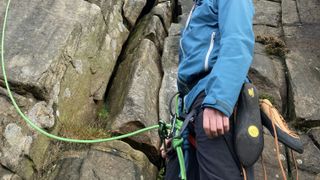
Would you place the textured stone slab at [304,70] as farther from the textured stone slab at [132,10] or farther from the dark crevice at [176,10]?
the textured stone slab at [132,10]

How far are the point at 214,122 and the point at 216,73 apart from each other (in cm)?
36

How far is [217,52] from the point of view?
11.3 ft

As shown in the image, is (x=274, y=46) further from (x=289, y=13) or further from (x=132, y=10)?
(x=132, y=10)

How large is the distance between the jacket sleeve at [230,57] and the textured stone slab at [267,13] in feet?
20.9

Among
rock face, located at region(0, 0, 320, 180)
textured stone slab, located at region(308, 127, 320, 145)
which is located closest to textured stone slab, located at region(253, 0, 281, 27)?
rock face, located at region(0, 0, 320, 180)

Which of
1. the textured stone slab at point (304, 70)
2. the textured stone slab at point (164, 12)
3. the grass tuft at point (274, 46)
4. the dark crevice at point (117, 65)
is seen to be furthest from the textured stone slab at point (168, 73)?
the textured stone slab at point (304, 70)

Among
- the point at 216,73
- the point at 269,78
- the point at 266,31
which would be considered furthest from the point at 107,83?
the point at 216,73

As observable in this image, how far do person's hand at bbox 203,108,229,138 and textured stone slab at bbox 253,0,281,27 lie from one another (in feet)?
22.3

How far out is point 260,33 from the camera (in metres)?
9.11

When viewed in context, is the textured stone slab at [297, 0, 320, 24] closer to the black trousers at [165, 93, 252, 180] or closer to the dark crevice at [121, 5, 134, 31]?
the dark crevice at [121, 5, 134, 31]

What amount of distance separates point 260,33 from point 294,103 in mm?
2519

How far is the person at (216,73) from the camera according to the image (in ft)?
10.4

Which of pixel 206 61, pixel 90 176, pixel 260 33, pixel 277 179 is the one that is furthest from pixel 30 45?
pixel 260 33

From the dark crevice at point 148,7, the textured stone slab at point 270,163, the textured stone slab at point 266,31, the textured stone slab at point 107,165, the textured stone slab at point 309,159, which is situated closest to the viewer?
the textured stone slab at point 107,165
